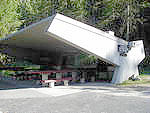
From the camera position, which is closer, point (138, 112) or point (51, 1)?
point (138, 112)

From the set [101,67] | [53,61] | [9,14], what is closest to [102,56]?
[101,67]

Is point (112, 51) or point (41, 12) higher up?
point (41, 12)

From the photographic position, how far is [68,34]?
7352 millimetres

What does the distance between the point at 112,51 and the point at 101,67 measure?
3.70 metres

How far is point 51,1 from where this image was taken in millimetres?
21469

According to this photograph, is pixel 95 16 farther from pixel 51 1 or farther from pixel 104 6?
pixel 51 1

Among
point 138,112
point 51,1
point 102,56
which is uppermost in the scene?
point 51,1

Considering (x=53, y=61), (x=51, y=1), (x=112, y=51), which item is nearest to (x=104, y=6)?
(x=51, y=1)

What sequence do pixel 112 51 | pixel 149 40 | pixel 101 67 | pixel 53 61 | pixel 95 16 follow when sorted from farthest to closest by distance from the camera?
pixel 149 40 → pixel 95 16 → pixel 53 61 → pixel 101 67 → pixel 112 51

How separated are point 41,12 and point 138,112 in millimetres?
20087

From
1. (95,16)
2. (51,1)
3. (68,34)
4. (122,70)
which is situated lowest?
(122,70)

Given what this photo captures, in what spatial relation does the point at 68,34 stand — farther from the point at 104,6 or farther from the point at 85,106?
the point at 104,6

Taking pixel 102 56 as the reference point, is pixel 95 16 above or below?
above

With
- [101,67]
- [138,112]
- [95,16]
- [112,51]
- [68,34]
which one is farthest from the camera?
[95,16]
